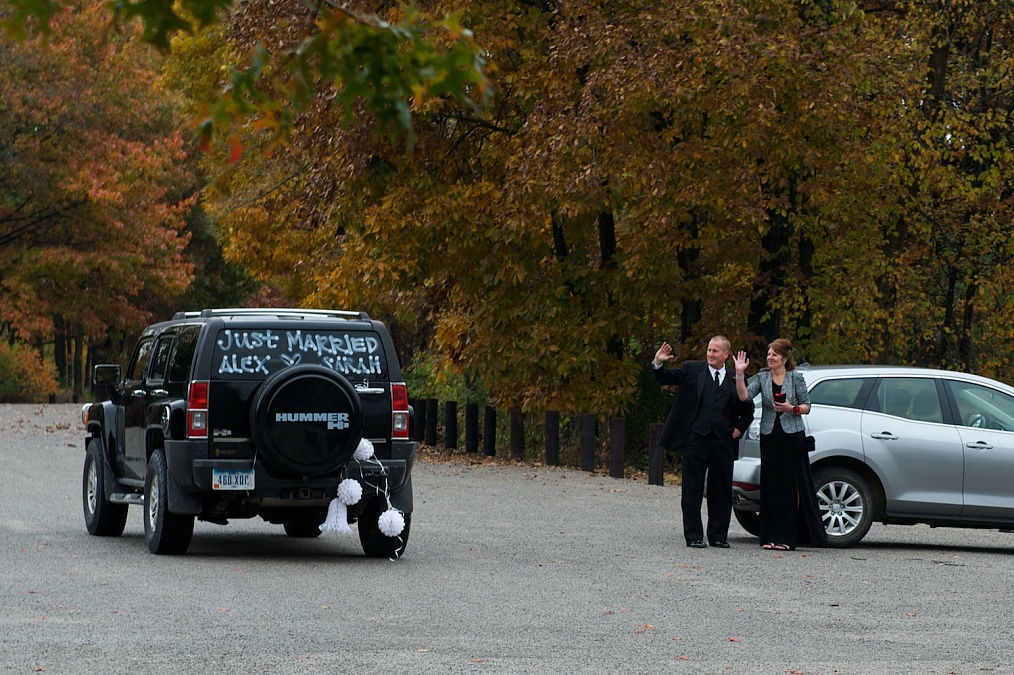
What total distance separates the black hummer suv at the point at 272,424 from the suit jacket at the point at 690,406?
245 cm

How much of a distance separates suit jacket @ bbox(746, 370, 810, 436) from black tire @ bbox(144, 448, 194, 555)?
4873mm

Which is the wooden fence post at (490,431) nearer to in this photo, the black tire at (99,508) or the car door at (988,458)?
the black tire at (99,508)

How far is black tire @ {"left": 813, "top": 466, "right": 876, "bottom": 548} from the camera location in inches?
565

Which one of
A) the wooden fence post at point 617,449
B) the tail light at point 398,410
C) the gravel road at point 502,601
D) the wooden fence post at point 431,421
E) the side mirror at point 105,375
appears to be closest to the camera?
the gravel road at point 502,601

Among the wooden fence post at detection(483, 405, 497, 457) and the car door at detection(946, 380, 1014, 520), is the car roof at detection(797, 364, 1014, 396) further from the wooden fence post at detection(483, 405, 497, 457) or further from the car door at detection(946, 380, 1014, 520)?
the wooden fence post at detection(483, 405, 497, 457)

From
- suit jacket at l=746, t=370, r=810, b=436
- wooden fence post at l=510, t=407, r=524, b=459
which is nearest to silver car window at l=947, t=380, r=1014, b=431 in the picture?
suit jacket at l=746, t=370, r=810, b=436

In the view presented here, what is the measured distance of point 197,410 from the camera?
12.2 metres

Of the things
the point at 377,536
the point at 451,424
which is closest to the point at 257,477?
the point at 377,536

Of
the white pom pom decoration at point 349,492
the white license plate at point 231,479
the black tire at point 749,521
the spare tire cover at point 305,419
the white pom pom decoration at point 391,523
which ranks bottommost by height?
the black tire at point 749,521

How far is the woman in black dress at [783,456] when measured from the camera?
13906 mm

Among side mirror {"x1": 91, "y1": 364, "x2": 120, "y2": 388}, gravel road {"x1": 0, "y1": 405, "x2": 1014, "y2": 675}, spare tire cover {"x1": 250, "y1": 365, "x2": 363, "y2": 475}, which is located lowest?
gravel road {"x1": 0, "y1": 405, "x2": 1014, "y2": 675}

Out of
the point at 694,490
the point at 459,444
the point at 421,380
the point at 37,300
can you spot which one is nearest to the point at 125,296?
the point at 37,300

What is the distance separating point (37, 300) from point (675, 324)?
29.8 metres

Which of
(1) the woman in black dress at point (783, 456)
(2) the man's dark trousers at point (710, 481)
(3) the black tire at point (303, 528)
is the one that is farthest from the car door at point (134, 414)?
(1) the woman in black dress at point (783, 456)
